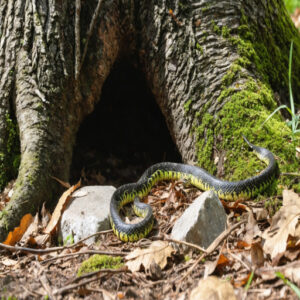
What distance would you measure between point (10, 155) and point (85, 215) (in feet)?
5.15

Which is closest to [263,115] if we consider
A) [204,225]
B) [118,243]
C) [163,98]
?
[163,98]

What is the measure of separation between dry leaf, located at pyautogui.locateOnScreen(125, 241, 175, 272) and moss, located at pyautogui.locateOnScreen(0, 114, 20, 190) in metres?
2.39

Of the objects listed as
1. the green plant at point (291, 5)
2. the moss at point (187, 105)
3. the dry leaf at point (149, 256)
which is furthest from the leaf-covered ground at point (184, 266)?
the green plant at point (291, 5)

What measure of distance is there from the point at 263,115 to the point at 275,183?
0.97 m

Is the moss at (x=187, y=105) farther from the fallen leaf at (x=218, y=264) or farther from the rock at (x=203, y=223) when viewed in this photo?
the fallen leaf at (x=218, y=264)

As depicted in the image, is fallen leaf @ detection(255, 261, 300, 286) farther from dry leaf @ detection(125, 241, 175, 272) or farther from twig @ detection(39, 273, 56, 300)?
twig @ detection(39, 273, 56, 300)

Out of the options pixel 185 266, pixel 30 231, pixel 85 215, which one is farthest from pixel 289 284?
pixel 30 231

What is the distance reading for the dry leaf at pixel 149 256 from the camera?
288cm

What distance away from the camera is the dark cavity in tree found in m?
6.39

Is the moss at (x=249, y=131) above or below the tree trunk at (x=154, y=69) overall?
below

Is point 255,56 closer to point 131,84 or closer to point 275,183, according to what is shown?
point 275,183

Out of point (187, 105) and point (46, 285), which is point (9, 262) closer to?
point (46, 285)

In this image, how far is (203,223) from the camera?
117 inches

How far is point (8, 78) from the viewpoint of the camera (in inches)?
180
